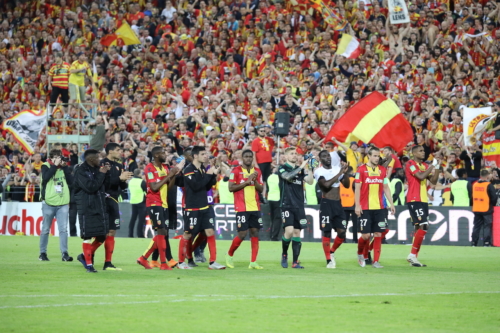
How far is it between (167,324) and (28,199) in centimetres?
2093

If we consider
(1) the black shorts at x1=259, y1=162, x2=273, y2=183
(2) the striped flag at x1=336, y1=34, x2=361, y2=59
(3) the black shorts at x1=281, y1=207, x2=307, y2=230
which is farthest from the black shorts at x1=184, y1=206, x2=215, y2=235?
(2) the striped flag at x1=336, y1=34, x2=361, y2=59

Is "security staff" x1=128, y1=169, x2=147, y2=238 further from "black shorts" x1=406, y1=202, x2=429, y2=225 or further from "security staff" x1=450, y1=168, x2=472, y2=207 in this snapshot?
"black shorts" x1=406, y1=202, x2=429, y2=225

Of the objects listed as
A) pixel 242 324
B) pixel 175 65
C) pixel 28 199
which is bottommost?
pixel 242 324

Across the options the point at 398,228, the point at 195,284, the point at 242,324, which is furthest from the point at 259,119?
the point at 242,324

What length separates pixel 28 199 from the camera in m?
27.8

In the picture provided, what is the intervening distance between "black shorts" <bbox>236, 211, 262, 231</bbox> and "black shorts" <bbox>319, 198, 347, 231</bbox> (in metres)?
1.47

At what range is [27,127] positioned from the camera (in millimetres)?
27906

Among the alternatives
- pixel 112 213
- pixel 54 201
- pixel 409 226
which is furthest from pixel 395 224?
pixel 112 213

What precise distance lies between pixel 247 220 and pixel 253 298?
472 centimetres

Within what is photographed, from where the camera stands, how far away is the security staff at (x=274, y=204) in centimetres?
2286

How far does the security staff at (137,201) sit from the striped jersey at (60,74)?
4.98 m

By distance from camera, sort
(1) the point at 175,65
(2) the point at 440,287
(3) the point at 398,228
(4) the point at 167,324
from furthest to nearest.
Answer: (1) the point at 175,65 → (3) the point at 398,228 → (2) the point at 440,287 → (4) the point at 167,324

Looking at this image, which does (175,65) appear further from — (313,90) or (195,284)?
(195,284)

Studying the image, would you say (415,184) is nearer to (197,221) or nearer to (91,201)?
(197,221)
